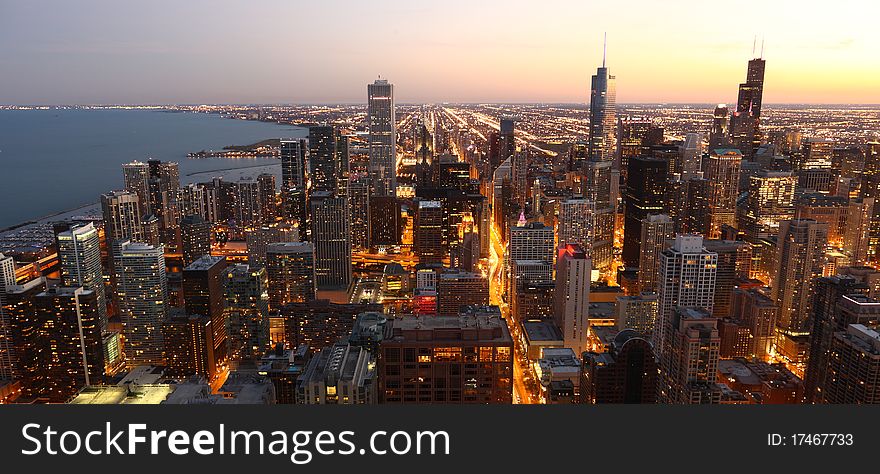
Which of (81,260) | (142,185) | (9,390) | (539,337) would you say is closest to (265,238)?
(81,260)

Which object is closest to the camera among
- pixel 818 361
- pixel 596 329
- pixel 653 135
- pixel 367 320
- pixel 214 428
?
pixel 214 428

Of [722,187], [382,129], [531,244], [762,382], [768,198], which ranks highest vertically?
[382,129]

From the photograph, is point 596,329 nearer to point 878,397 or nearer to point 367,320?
point 367,320

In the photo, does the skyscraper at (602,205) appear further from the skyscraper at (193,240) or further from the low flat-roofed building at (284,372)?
the skyscraper at (193,240)

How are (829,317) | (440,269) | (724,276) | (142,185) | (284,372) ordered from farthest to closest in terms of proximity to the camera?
(142,185) → (440,269) → (724,276) → (284,372) → (829,317)

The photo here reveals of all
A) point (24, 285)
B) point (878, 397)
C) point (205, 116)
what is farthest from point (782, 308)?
point (24, 285)

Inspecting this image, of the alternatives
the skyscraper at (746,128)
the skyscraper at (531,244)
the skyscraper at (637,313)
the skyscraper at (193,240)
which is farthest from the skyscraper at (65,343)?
the skyscraper at (746,128)

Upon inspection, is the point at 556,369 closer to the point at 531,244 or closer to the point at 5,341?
the point at 531,244
